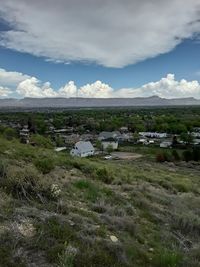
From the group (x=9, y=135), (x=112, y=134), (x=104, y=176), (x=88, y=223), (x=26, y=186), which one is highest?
(x=26, y=186)

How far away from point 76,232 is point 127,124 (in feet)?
356

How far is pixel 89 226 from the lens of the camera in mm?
6324

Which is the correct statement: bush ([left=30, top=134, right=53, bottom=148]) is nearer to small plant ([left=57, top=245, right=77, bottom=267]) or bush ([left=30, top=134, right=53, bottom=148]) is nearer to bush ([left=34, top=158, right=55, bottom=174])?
bush ([left=34, top=158, right=55, bottom=174])

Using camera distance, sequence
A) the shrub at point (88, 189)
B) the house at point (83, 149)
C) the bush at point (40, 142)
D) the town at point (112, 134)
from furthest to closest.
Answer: the town at point (112, 134) → the house at point (83, 149) → the bush at point (40, 142) → the shrub at point (88, 189)

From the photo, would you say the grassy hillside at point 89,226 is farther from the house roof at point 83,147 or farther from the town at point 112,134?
the house roof at point 83,147

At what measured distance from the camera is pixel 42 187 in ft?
25.2

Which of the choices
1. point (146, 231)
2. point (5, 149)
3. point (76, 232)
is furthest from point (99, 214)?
point (5, 149)

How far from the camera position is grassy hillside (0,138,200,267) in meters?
5.14

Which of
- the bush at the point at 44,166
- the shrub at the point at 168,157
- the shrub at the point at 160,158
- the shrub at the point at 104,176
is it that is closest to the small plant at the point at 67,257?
the bush at the point at 44,166

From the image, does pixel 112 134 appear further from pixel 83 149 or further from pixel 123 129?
pixel 83 149

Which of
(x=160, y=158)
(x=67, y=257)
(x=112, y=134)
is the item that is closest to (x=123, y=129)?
(x=112, y=134)

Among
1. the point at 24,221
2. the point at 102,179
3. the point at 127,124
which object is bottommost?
the point at 127,124

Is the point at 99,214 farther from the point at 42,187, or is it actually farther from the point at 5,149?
the point at 5,149

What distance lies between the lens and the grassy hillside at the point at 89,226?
5.14 meters
